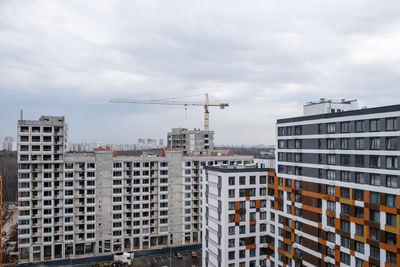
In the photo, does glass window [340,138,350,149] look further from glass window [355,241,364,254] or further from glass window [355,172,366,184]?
glass window [355,241,364,254]

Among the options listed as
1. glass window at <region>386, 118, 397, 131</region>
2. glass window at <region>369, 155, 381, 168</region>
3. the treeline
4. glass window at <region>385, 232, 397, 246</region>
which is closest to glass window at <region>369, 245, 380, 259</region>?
glass window at <region>385, 232, 397, 246</region>

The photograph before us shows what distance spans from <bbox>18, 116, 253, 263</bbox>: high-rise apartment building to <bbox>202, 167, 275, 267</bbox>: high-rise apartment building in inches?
1145

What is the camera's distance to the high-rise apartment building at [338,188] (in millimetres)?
40500

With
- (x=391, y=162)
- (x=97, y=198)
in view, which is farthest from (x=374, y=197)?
(x=97, y=198)

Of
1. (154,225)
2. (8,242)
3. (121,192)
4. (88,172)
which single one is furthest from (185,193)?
(8,242)

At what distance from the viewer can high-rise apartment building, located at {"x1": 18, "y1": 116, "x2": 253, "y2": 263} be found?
8100 cm

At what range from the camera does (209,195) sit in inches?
2598

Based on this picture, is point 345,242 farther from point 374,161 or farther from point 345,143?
point 345,143

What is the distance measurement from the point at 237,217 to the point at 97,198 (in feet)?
146

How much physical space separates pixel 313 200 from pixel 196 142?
7353 centimetres

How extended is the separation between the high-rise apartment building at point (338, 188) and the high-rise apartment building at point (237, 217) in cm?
275

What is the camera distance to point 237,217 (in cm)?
6119

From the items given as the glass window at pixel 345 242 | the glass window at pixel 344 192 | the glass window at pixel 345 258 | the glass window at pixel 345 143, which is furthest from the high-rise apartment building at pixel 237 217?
the glass window at pixel 345 242

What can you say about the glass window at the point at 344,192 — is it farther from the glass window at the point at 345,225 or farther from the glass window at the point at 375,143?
the glass window at the point at 375,143
